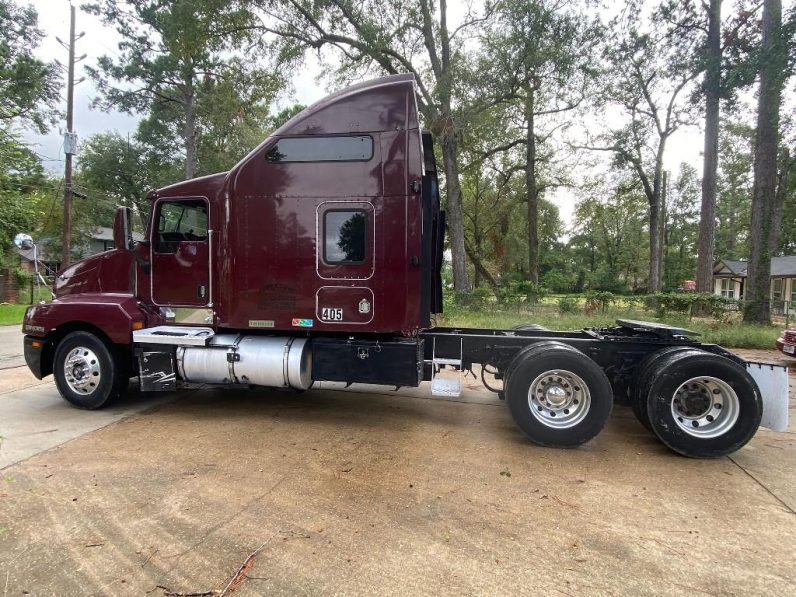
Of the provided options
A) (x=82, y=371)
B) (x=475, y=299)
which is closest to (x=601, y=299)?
(x=475, y=299)

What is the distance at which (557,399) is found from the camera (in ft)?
15.0

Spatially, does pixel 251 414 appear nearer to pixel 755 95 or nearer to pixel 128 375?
pixel 128 375

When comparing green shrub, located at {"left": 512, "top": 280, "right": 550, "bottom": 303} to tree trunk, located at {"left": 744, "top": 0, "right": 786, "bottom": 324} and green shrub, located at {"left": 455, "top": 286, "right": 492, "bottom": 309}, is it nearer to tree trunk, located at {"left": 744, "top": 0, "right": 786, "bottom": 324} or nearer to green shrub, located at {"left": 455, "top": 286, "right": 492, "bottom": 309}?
green shrub, located at {"left": 455, "top": 286, "right": 492, "bottom": 309}

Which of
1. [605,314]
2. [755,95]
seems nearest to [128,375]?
[605,314]

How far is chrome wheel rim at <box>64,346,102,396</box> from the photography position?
557 cm

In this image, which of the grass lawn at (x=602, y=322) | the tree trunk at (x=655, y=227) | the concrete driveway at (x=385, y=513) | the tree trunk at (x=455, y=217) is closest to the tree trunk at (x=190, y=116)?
the tree trunk at (x=455, y=217)

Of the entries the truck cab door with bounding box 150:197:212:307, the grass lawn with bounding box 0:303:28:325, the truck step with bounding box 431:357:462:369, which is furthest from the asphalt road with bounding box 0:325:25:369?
the truck step with bounding box 431:357:462:369

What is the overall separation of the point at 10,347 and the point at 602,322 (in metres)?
16.0

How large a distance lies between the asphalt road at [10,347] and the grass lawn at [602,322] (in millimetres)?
9941

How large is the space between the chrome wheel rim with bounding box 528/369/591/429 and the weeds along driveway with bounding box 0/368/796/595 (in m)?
0.33

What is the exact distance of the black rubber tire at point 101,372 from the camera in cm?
555

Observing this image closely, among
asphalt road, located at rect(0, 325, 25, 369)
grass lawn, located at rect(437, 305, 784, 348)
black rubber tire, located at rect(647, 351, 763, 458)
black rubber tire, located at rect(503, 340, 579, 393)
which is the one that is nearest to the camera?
black rubber tire, located at rect(647, 351, 763, 458)

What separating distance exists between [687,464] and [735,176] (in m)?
52.7

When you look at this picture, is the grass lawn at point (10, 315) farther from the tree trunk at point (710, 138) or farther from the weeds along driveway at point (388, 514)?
the tree trunk at point (710, 138)
